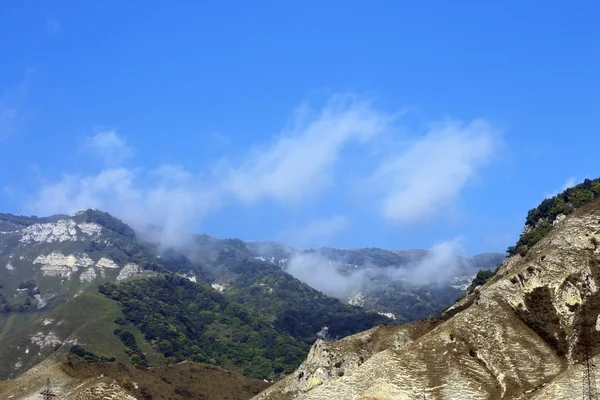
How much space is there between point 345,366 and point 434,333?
3378 centimetres

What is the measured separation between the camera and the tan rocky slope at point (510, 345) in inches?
3287

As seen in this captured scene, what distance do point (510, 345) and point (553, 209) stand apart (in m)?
100

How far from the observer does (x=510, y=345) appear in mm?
95188

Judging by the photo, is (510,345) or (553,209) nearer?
(510,345)

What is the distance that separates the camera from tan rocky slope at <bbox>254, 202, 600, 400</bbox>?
8350cm

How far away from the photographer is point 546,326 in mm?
102688

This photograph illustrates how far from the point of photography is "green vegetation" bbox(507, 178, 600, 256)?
17889 centimetres

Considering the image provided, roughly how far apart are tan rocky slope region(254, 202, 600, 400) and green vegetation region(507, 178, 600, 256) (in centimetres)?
4896

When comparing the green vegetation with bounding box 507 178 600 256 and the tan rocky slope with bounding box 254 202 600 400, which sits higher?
the green vegetation with bounding box 507 178 600 256

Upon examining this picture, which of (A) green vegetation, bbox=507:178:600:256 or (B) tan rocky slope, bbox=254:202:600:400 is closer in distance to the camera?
(B) tan rocky slope, bbox=254:202:600:400

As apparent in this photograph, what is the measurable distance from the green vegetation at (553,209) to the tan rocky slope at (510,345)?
4896 cm

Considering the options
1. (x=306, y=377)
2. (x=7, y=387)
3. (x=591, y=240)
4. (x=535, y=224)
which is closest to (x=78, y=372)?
(x=7, y=387)

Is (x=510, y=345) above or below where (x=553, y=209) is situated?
below

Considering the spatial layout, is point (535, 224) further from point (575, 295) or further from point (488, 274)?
point (575, 295)
